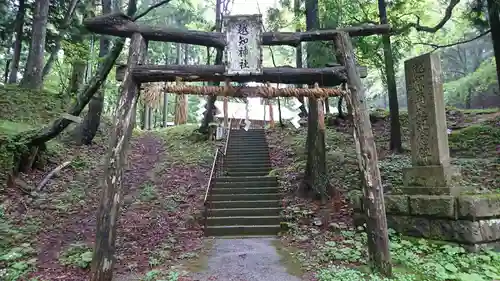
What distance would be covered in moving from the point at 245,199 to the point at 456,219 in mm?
5289

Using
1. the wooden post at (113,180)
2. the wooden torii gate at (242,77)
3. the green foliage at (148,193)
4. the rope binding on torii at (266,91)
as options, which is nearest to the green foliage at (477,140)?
the wooden torii gate at (242,77)

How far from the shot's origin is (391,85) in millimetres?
Result: 11133

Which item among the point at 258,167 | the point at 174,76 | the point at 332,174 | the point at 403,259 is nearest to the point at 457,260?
the point at 403,259

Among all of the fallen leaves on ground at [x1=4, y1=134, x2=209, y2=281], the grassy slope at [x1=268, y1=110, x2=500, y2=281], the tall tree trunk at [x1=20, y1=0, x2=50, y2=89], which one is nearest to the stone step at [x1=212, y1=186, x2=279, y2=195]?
the grassy slope at [x1=268, y1=110, x2=500, y2=281]

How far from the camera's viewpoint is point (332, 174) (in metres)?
9.85

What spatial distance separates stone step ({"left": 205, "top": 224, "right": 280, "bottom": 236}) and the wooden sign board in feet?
13.2

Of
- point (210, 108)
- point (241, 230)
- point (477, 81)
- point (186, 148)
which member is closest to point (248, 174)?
point (241, 230)

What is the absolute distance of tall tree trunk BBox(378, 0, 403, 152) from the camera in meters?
10.8

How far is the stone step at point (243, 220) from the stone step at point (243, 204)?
64cm

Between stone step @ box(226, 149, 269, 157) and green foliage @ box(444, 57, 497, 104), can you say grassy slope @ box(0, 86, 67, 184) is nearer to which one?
stone step @ box(226, 149, 269, 157)

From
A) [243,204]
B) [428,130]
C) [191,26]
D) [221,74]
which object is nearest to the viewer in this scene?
[221,74]

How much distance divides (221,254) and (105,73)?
5572 millimetres

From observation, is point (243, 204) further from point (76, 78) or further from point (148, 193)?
point (76, 78)

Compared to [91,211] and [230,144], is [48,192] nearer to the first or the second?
[91,211]
